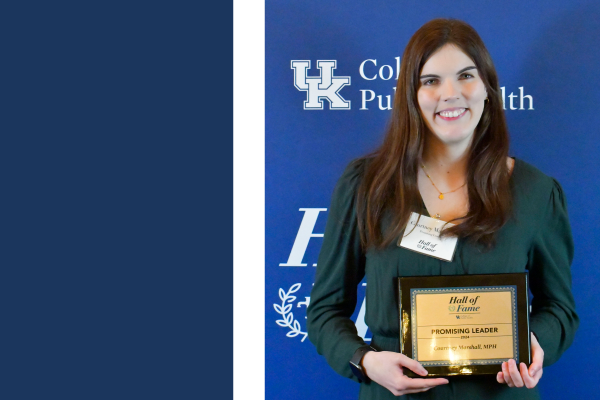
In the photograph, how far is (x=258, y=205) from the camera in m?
2.21

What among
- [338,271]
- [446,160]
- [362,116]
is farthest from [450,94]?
[362,116]

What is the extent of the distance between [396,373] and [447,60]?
0.84 metres

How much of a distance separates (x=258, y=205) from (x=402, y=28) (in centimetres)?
91

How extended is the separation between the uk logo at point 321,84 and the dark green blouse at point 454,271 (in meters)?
0.59

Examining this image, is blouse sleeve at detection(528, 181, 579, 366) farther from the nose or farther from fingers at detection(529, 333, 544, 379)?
the nose

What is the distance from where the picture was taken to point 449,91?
1471mm

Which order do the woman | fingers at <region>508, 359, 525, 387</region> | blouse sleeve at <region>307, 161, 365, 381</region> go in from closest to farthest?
fingers at <region>508, 359, 525, 387</region> → the woman → blouse sleeve at <region>307, 161, 365, 381</region>

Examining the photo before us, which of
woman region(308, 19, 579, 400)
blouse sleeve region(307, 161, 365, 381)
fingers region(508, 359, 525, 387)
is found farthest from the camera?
blouse sleeve region(307, 161, 365, 381)

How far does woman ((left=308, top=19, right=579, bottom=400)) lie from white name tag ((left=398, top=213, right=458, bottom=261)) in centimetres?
2

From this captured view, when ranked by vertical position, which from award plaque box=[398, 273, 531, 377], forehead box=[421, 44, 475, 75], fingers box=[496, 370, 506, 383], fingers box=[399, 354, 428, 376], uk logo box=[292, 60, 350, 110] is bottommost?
fingers box=[496, 370, 506, 383]

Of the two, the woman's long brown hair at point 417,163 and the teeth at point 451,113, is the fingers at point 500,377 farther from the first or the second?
the teeth at point 451,113

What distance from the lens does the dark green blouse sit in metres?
1.45

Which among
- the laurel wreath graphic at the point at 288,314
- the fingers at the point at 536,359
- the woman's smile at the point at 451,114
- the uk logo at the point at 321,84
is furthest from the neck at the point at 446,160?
the laurel wreath graphic at the point at 288,314

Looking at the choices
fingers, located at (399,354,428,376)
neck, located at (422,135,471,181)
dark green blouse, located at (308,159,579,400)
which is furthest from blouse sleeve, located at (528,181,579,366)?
fingers, located at (399,354,428,376)
